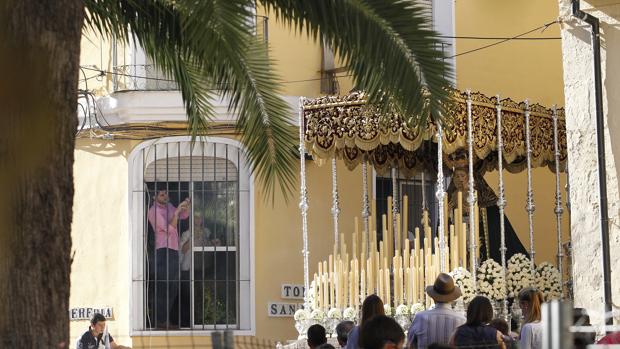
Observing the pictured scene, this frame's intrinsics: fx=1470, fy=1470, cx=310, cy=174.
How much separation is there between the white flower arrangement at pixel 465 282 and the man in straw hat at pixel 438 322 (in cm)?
413

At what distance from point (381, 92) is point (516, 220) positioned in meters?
9.65

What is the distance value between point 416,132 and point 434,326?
197 inches

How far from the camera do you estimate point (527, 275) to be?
16.1 meters

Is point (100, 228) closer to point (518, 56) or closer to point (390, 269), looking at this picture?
point (390, 269)

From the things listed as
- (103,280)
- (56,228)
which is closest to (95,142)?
(103,280)

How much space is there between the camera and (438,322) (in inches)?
442

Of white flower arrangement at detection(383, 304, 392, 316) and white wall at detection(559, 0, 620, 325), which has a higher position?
white wall at detection(559, 0, 620, 325)

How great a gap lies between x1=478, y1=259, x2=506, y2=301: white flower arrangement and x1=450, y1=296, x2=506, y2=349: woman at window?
17.3 feet

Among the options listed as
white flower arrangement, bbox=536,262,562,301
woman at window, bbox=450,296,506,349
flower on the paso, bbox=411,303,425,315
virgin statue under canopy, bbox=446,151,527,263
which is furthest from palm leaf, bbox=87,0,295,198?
virgin statue under canopy, bbox=446,151,527,263

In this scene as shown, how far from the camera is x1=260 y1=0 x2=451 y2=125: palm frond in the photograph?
427 inches

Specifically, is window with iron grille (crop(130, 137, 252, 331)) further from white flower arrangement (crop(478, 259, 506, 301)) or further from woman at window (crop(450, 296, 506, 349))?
woman at window (crop(450, 296, 506, 349))

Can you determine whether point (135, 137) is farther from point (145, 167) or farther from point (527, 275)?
point (527, 275)

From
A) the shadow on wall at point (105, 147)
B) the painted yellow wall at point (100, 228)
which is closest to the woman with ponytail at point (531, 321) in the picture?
the painted yellow wall at point (100, 228)

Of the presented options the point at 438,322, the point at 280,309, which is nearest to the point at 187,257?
the point at 280,309
